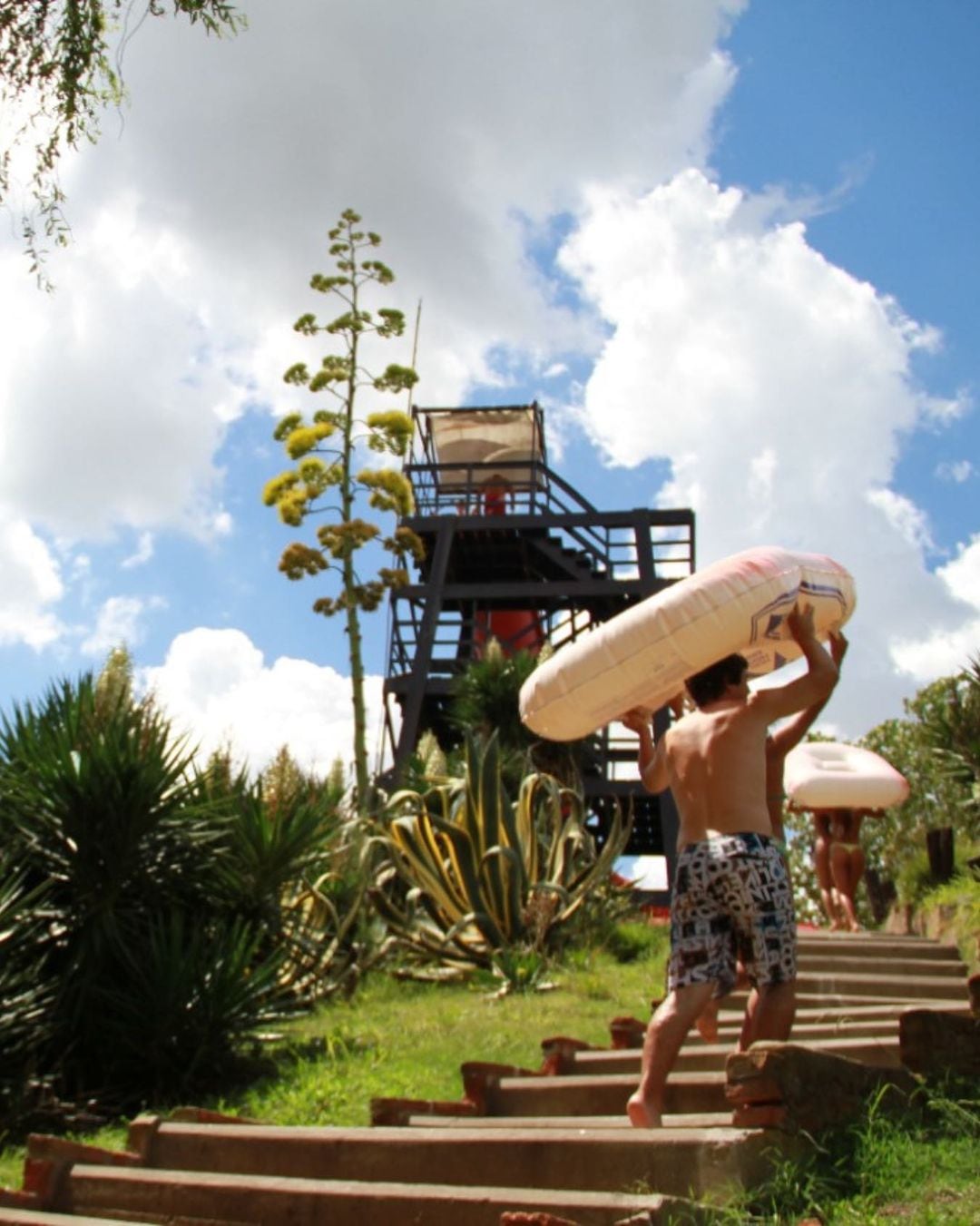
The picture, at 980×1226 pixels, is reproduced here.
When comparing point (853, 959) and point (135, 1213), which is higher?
point (853, 959)

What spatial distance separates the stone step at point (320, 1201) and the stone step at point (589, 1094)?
0.97 meters

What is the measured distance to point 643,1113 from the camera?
4441 mm

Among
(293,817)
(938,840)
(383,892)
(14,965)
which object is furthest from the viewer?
(938,840)

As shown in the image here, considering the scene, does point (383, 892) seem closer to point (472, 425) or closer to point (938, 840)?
point (938, 840)

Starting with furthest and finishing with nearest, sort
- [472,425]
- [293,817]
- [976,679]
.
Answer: [472,425], [976,679], [293,817]

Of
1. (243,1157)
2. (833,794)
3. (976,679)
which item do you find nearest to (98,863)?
(243,1157)

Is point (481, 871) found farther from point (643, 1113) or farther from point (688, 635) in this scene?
point (643, 1113)

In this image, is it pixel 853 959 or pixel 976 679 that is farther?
pixel 976 679

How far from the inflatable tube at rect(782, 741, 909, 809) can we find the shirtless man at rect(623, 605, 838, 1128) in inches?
256

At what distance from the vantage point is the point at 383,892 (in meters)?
11.2

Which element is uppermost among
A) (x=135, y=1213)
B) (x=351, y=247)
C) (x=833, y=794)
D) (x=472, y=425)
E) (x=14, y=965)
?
(x=472, y=425)

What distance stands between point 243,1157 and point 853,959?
513cm

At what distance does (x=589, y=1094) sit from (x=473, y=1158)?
3.71 feet

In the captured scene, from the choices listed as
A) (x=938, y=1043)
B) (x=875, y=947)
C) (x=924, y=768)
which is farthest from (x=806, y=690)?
(x=924, y=768)
